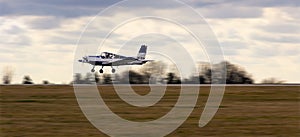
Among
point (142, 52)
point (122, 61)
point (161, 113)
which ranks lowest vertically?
point (161, 113)

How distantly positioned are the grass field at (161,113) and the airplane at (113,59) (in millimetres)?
7455

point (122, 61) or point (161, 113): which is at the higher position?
point (122, 61)

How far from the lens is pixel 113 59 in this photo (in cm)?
6044

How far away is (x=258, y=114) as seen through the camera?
115 ft

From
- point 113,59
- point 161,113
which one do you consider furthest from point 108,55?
point 161,113

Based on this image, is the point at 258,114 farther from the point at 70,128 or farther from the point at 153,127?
the point at 70,128

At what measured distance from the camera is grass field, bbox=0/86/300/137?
92.9ft

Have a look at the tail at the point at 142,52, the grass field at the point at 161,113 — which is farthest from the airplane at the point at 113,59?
the grass field at the point at 161,113

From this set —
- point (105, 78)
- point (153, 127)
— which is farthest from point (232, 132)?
point (105, 78)

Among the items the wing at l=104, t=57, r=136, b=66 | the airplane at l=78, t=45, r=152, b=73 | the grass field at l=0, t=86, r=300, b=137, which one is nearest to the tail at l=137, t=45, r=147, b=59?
the airplane at l=78, t=45, r=152, b=73

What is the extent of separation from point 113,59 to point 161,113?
25.6 m

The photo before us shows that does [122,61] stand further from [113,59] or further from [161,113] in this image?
[161,113]

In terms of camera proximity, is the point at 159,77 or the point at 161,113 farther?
the point at 159,77

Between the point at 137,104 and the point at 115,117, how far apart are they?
6906mm
